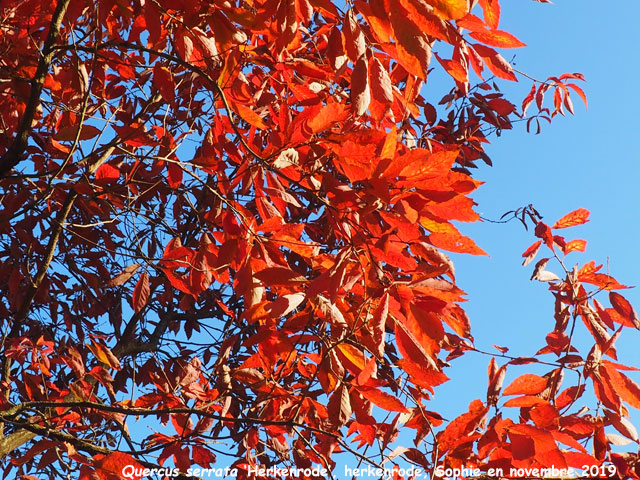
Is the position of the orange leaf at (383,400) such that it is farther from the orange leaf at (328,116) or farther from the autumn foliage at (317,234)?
the orange leaf at (328,116)

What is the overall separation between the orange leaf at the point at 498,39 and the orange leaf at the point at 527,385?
3.06 feet

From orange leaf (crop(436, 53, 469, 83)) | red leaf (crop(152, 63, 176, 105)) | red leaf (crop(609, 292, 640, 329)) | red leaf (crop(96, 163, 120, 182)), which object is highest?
red leaf (crop(152, 63, 176, 105))

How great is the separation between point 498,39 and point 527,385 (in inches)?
38.7

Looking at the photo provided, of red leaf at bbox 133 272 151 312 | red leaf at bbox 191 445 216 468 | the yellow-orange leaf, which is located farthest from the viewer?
red leaf at bbox 191 445 216 468

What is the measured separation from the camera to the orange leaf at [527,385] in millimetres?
1652

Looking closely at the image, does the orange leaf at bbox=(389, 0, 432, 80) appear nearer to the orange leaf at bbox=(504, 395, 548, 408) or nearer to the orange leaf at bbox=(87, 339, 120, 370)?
the orange leaf at bbox=(504, 395, 548, 408)

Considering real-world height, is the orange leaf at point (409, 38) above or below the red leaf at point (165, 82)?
below

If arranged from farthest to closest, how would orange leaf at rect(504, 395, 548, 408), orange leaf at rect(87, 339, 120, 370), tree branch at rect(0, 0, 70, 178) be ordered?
orange leaf at rect(87, 339, 120, 370) → orange leaf at rect(504, 395, 548, 408) → tree branch at rect(0, 0, 70, 178)

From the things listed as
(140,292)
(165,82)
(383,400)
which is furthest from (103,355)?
(383,400)

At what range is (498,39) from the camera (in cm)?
128

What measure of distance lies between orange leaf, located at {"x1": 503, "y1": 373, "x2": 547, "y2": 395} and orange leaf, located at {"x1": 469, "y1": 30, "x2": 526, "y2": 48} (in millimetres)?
933

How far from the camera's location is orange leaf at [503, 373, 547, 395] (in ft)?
5.42

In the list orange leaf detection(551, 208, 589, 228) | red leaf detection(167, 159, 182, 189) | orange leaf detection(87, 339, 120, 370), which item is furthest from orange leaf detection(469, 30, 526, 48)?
orange leaf detection(87, 339, 120, 370)

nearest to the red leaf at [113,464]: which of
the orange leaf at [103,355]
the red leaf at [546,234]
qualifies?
the orange leaf at [103,355]
